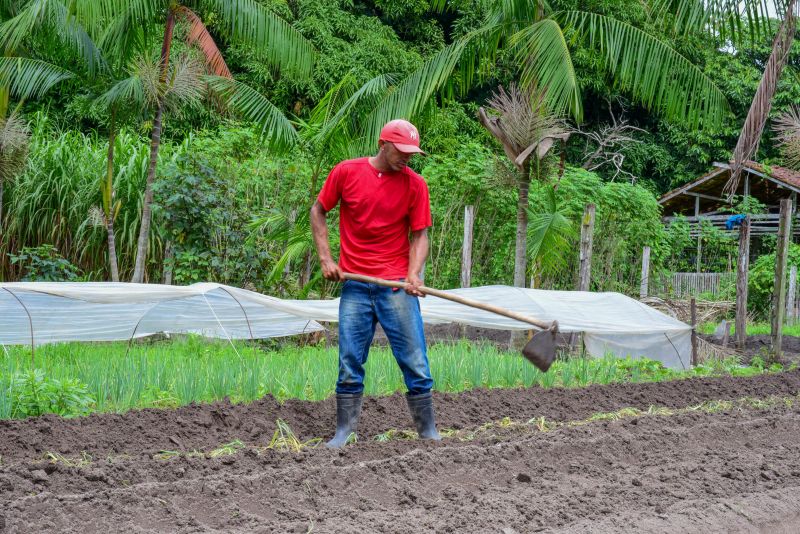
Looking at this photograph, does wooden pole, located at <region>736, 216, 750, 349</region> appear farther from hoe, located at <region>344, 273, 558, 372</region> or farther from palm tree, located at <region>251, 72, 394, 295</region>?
hoe, located at <region>344, 273, 558, 372</region>

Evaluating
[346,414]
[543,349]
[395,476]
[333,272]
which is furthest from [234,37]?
[395,476]

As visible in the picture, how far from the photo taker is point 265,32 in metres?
10.3

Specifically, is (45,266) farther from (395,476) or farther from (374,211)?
(395,476)

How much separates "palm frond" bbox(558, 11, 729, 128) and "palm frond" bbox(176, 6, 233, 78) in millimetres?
4110

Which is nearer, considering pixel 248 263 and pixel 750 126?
pixel 750 126

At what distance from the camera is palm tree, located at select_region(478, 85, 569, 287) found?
966 cm

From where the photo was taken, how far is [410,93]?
9.90 meters

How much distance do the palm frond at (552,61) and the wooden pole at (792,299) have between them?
8.46m

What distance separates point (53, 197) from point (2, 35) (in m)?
2.58

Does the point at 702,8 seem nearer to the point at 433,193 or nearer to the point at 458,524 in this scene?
the point at 433,193

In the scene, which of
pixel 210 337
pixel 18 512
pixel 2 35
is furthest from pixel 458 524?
pixel 2 35

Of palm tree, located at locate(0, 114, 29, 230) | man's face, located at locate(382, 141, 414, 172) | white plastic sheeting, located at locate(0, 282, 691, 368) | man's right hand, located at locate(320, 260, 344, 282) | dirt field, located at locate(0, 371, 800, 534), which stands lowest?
dirt field, located at locate(0, 371, 800, 534)

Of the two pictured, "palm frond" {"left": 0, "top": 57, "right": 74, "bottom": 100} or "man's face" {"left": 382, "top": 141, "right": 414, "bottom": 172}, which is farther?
"palm frond" {"left": 0, "top": 57, "right": 74, "bottom": 100}

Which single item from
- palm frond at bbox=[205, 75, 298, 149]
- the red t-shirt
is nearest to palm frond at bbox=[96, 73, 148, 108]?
palm frond at bbox=[205, 75, 298, 149]
